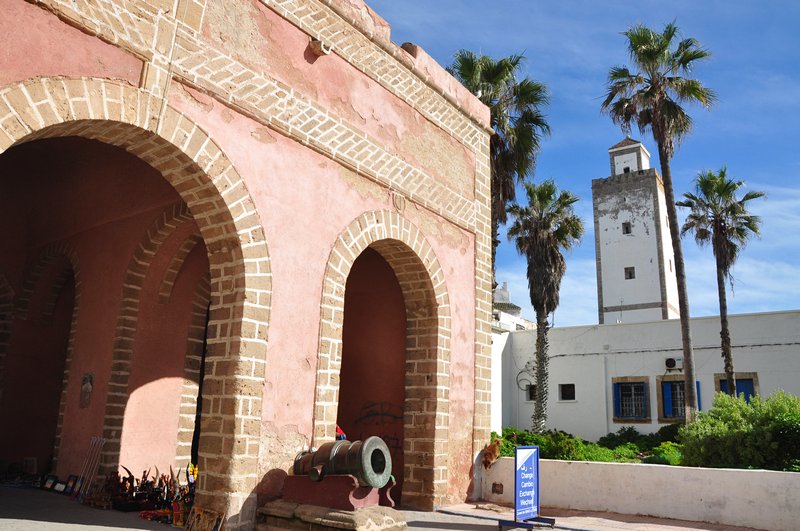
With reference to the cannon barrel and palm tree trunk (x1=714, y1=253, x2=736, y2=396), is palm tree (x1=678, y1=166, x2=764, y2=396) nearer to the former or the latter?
palm tree trunk (x1=714, y1=253, x2=736, y2=396)

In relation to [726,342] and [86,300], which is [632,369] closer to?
[726,342]

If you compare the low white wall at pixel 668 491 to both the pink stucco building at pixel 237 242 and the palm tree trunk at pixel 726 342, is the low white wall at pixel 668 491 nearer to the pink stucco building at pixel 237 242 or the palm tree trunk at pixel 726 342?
the pink stucco building at pixel 237 242

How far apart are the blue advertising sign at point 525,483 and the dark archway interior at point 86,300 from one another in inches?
150

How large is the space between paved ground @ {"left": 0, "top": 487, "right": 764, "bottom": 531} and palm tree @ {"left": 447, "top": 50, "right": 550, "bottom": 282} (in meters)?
7.57

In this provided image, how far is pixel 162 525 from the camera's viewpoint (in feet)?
17.2

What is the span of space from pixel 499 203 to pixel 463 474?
880cm

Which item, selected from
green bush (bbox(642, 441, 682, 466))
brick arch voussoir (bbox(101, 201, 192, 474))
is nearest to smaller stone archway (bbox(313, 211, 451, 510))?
brick arch voussoir (bbox(101, 201, 192, 474))

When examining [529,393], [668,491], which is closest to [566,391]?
[529,393]

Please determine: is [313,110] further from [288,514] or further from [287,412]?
[288,514]

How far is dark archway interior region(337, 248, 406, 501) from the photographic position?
786cm

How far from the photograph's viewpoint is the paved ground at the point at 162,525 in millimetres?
5164

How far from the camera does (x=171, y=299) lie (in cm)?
736

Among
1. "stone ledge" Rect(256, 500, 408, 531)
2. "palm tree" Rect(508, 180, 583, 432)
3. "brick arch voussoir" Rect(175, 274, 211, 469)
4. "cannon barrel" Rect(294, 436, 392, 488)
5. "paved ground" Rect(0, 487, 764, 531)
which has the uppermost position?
"palm tree" Rect(508, 180, 583, 432)

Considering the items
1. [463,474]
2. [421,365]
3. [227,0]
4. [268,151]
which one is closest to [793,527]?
[463,474]
